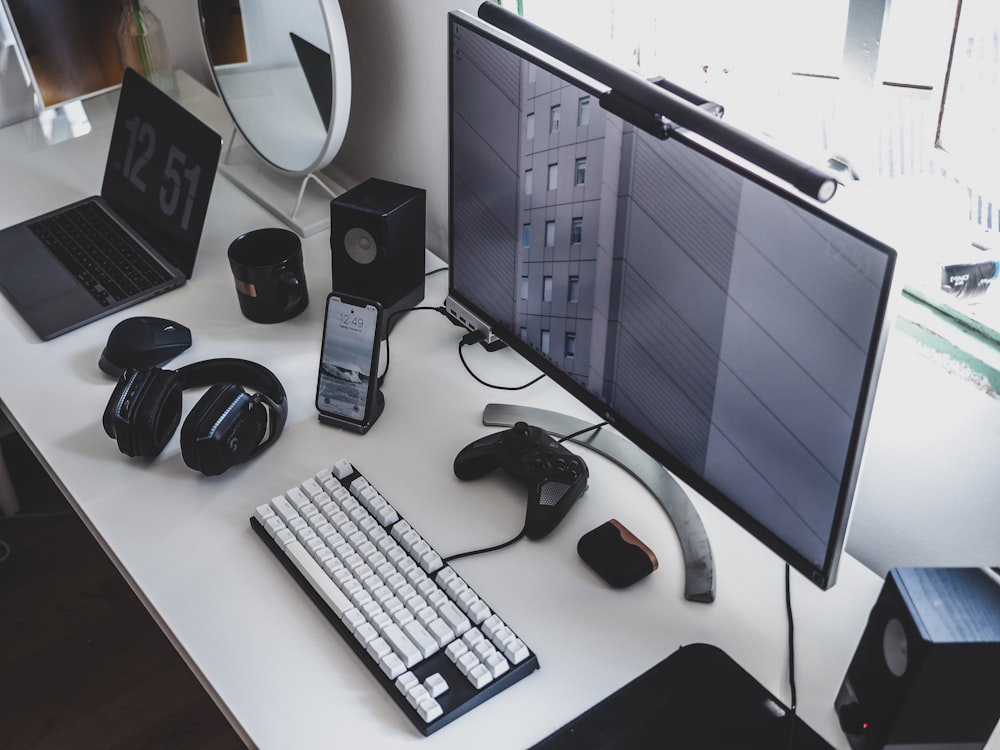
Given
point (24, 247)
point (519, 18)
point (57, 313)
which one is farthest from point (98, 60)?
point (519, 18)

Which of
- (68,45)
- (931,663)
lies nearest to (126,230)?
(68,45)

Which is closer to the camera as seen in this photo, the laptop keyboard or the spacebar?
the spacebar

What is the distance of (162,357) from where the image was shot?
130cm

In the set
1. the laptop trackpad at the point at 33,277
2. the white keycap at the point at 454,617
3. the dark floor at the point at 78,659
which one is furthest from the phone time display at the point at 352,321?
the dark floor at the point at 78,659

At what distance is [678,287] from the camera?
0.91 m

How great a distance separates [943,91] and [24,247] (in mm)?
1263

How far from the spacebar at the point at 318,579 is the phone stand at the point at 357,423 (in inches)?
7.5

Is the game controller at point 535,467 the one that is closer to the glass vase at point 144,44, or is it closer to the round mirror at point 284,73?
the round mirror at point 284,73

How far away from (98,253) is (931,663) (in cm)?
125

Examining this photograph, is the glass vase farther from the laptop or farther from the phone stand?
the phone stand

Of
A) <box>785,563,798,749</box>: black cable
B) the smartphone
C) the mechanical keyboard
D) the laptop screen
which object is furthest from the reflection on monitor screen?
<box>785,563,798,749</box>: black cable

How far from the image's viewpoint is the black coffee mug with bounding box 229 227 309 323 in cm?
132

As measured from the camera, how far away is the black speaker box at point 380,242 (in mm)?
1307

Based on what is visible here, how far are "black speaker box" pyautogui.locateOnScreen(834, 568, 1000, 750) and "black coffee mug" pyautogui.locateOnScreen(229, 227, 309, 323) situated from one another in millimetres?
846
